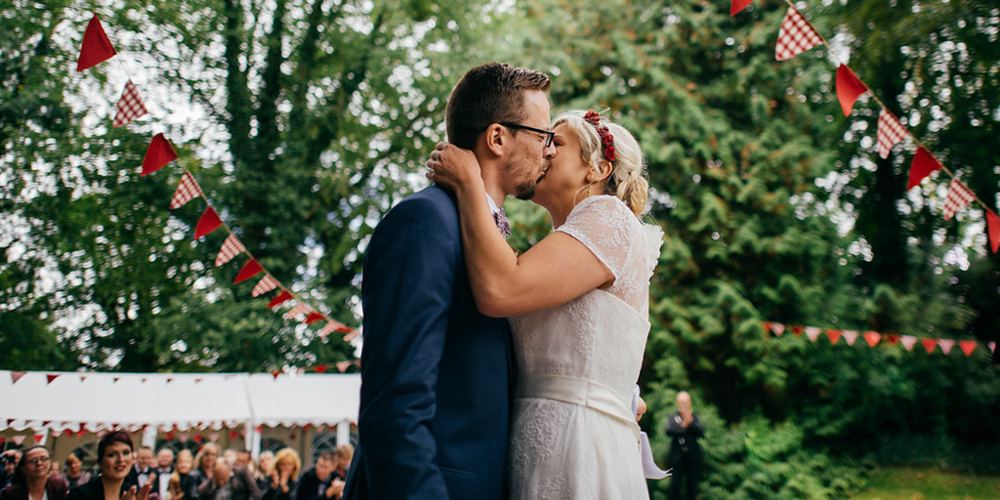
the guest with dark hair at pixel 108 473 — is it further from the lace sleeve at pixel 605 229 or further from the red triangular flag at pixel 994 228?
the red triangular flag at pixel 994 228

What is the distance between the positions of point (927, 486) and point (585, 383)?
12933mm

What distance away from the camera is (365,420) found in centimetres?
149

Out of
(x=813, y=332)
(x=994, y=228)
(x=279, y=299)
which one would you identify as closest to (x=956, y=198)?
(x=994, y=228)

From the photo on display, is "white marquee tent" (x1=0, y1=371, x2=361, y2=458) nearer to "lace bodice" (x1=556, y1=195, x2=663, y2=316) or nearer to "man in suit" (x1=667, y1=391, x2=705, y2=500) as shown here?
"man in suit" (x1=667, y1=391, x2=705, y2=500)

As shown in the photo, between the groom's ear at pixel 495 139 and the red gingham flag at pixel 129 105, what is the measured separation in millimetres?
5391

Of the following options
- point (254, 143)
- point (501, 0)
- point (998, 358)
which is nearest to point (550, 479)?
point (998, 358)

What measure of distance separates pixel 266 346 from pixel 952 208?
36.5 ft

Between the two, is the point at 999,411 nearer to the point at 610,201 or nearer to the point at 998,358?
the point at 998,358

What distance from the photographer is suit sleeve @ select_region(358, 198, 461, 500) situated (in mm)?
1427

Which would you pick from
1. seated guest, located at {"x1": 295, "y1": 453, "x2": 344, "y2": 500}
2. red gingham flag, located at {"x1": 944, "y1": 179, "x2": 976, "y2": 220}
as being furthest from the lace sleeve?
seated guest, located at {"x1": 295, "y1": 453, "x2": 344, "y2": 500}

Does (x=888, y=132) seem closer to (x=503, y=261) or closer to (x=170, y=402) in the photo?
(x=503, y=261)

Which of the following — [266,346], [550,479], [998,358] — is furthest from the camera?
[266,346]

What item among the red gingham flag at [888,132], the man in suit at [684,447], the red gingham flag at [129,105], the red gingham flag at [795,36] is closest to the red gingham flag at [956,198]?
the red gingham flag at [888,132]

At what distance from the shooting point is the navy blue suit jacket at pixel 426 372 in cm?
144
